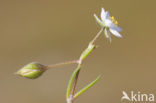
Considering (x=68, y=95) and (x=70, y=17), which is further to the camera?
(x=70, y=17)

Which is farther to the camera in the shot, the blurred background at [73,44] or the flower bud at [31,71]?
the blurred background at [73,44]

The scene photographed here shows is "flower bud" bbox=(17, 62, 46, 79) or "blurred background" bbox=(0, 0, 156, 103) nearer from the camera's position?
"flower bud" bbox=(17, 62, 46, 79)

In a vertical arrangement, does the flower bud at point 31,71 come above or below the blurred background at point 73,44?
below

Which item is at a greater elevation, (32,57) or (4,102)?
(32,57)

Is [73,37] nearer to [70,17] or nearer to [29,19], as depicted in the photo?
[70,17]

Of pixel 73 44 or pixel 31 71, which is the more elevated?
pixel 73 44

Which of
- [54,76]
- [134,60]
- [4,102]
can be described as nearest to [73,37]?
[54,76]

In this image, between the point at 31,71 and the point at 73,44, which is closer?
the point at 31,71

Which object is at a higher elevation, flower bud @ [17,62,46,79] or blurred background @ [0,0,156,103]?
blurred background @ [0,0,156,103]
